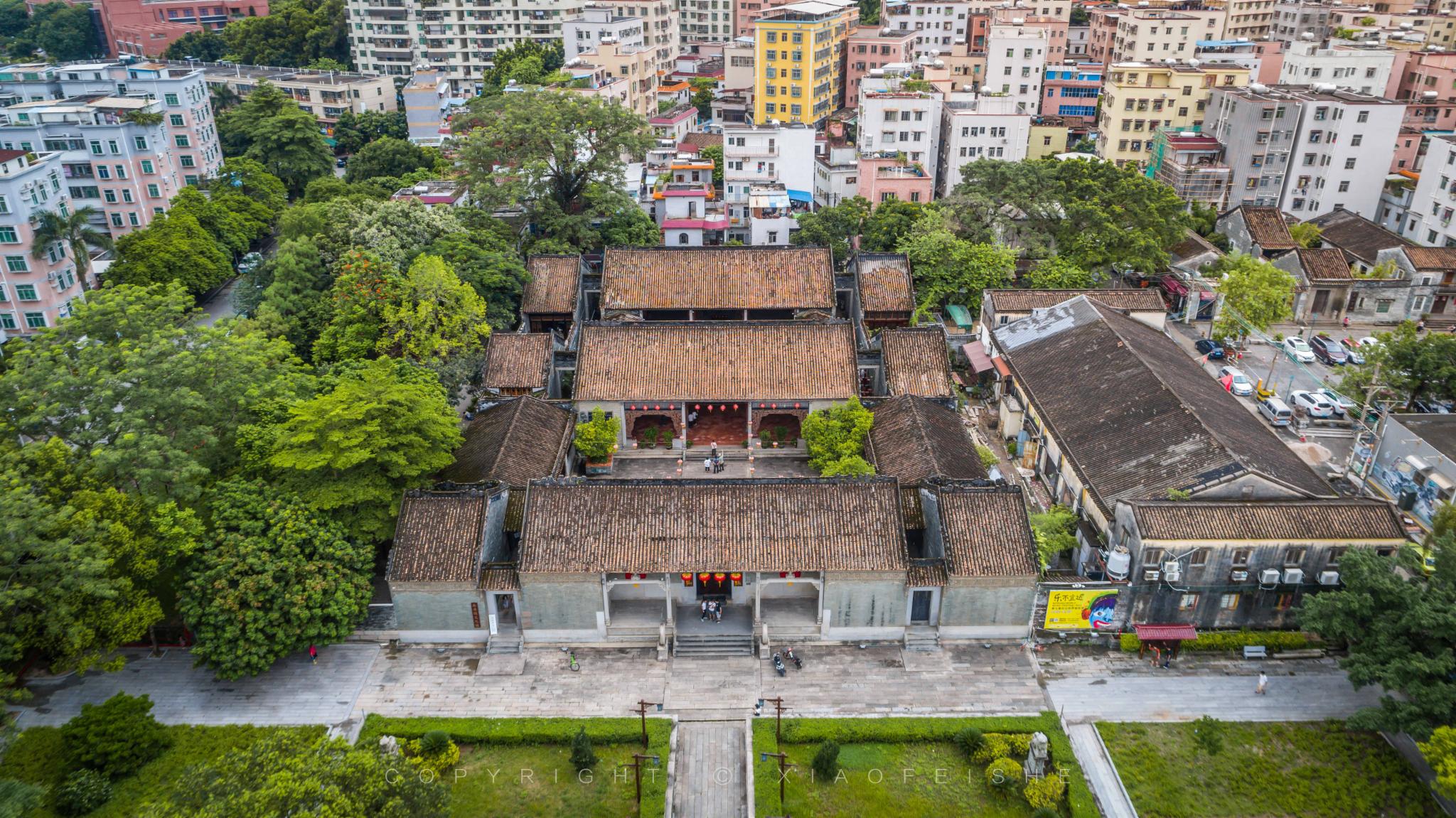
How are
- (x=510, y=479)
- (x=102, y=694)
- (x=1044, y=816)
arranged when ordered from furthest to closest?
(x=510, y=479), (x=102, y=694), (x=1044, y=816)

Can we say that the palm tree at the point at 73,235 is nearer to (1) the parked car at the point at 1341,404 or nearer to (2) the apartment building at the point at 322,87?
(2) the apartment building at the point at 322,87

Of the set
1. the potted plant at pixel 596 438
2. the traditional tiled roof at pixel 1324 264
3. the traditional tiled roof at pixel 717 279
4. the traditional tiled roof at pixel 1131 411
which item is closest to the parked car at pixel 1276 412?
the traditional tiled roof at pixel 1131 411

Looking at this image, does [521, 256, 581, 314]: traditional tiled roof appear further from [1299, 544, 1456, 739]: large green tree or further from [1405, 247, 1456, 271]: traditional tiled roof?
[1405, 247, 1456, 271]: traditional tiled roof

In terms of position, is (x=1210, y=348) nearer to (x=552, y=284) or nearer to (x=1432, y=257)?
(x=1432, y=257)

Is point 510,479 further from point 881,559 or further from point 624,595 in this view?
point 881,559

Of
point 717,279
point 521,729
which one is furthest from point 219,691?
point 717,279

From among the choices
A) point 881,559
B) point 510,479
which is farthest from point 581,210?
point 881,559

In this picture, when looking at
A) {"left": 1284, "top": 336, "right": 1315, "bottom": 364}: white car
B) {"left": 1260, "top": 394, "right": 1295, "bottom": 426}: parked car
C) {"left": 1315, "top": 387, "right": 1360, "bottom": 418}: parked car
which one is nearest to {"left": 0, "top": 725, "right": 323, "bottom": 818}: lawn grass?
{"left": 1260, "top": 394, "right": 1295, "bottom": 426}: parked car
